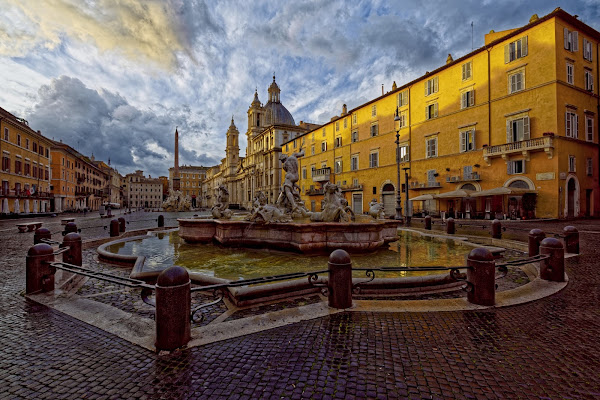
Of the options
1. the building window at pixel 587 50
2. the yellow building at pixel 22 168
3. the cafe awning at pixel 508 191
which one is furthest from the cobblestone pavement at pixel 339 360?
the yellow building at pixel 22 168

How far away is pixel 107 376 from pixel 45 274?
348cm

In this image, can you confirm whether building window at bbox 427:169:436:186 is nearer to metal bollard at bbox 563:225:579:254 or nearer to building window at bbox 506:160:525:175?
building window at bbox 506:160:525:175

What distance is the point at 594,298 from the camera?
14.5 feet

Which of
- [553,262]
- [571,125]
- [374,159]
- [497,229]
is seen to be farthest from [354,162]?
[553,262]

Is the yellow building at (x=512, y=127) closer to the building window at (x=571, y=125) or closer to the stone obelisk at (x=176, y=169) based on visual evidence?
the building window at (x=571, y=125)

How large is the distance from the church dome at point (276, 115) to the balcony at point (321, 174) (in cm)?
3675

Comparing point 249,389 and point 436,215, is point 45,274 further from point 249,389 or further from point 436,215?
point 436,215

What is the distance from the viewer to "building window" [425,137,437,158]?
91.7ft

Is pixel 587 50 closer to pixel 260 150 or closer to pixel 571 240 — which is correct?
pixel 571 240

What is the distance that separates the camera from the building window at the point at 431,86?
2817 cm

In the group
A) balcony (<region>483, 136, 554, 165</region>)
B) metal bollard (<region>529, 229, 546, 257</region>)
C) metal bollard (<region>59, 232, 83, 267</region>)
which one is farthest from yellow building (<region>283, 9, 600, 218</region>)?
metal bollard (<region>59, 232, 83, 267</region>)

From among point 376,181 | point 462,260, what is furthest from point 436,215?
point 462,260

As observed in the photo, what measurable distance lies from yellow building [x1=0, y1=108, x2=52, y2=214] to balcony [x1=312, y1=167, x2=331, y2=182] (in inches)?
1486

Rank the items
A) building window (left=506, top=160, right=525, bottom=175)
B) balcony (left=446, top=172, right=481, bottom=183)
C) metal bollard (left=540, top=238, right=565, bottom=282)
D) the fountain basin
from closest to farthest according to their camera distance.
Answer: metal bollard (left=540, top=238, right=565, bottom=282), the fountain basin, building window (left=506, top=160, right=525, bottom=175), balcony (left=446, top=172, right=481, bottom=183)
